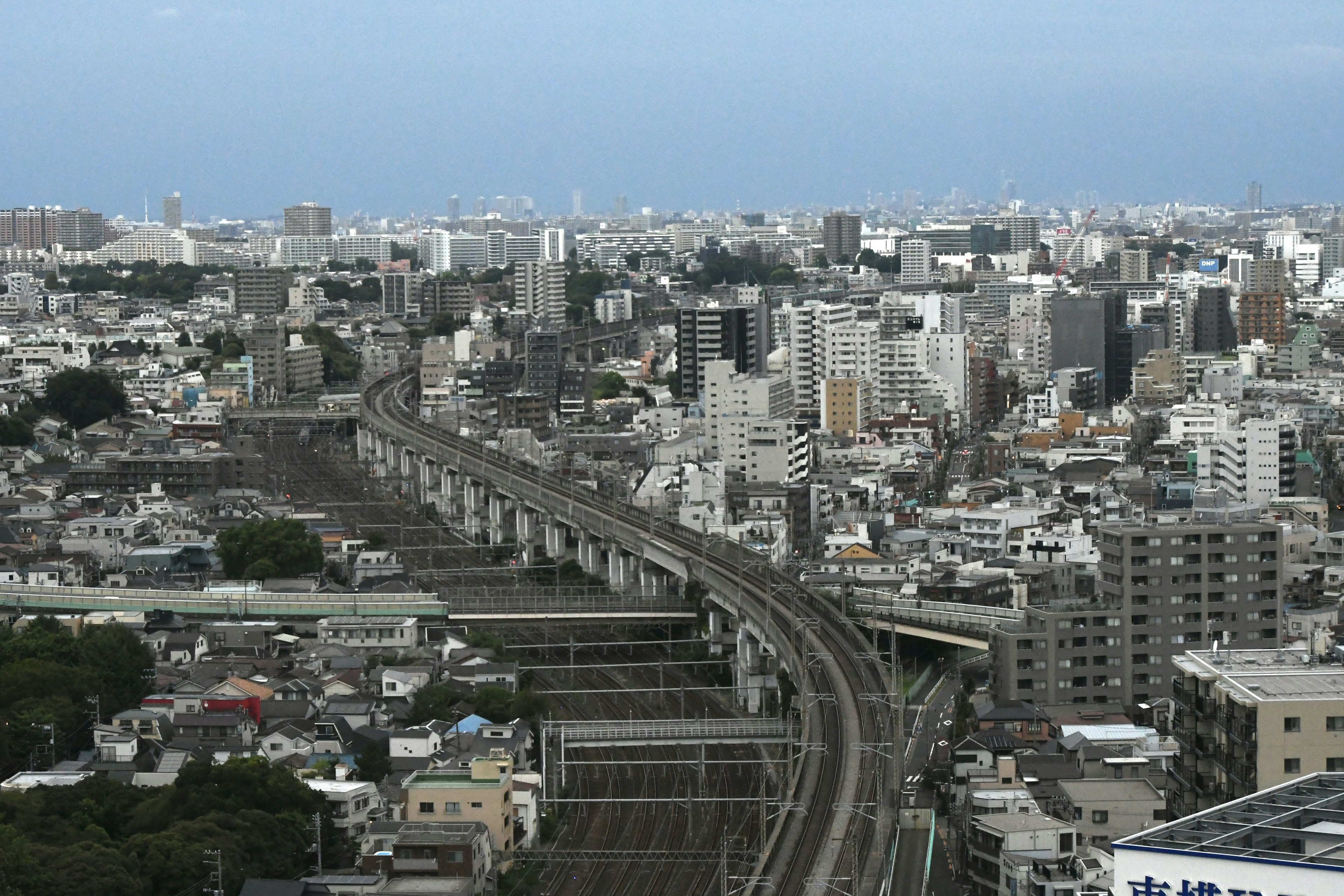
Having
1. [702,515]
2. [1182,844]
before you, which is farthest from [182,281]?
[1182,844]

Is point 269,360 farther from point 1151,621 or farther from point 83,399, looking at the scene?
point 1151,621

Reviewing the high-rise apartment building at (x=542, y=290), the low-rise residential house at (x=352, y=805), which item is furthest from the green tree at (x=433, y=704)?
the high-rise apartment building at (x=542, y=290)

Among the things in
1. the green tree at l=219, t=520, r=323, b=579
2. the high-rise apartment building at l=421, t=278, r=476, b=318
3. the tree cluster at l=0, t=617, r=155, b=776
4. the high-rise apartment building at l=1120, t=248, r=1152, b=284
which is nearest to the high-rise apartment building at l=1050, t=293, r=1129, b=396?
the high-rise apartment building at l=421, t=278, r=476, b=318

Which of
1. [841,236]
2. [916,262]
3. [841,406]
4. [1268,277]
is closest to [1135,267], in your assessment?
[1268,277]

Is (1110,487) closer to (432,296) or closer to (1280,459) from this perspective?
(1280,459)

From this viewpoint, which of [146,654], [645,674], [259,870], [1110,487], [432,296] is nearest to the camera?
[259,870]
